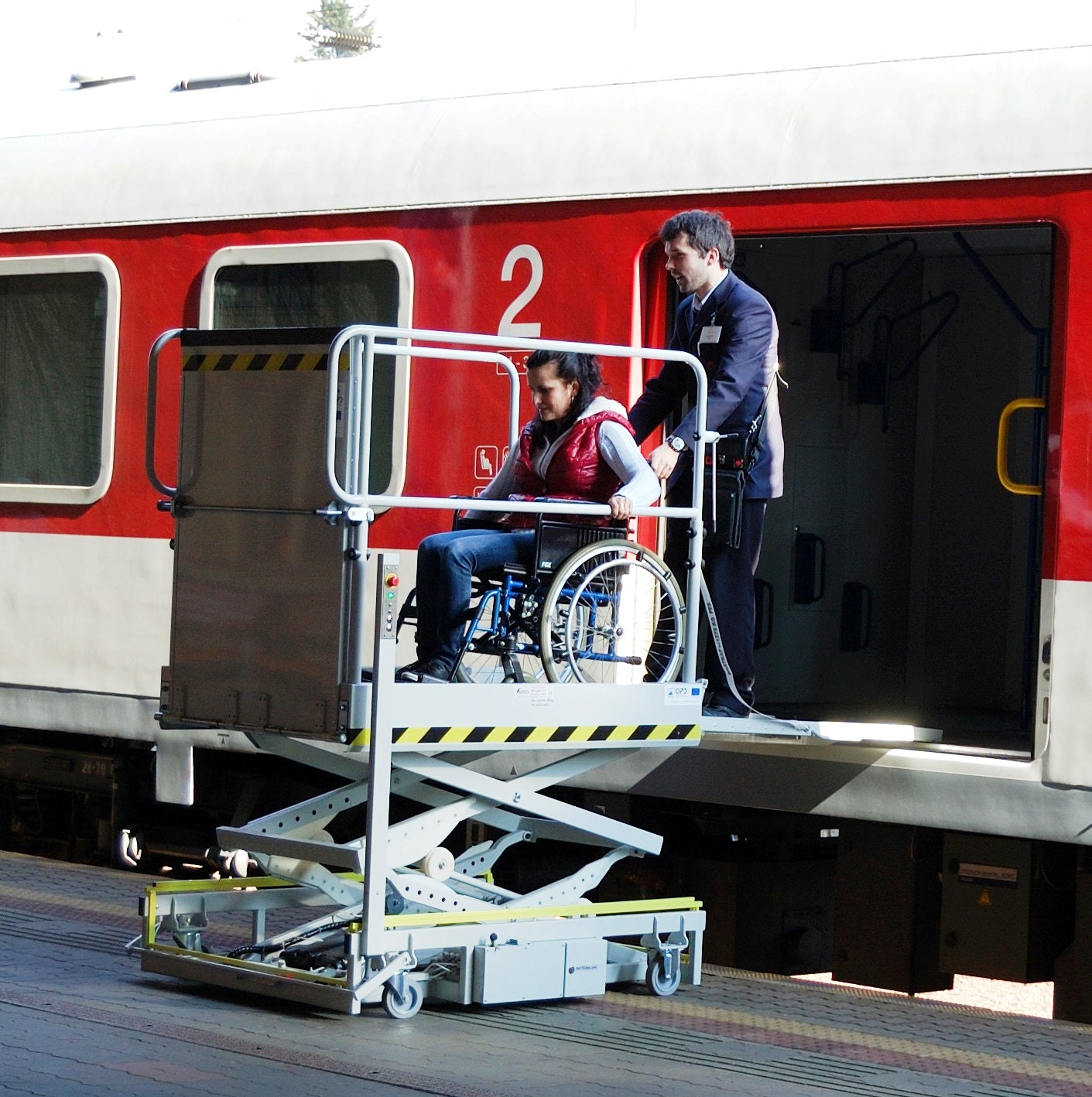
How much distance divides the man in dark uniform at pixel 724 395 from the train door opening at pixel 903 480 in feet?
4.85

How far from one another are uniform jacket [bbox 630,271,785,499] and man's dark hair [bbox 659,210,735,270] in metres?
0.13

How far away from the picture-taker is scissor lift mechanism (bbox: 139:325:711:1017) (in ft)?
19.5

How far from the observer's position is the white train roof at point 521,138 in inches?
264

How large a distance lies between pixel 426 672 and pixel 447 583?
29 centimetres

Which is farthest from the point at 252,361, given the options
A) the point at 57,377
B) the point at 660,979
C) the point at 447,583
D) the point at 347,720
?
the point at 57,377

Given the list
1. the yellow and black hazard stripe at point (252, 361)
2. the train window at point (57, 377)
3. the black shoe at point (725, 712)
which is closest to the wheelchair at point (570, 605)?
the black shoe at point (725, 712)

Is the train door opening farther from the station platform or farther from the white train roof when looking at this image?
the station platform

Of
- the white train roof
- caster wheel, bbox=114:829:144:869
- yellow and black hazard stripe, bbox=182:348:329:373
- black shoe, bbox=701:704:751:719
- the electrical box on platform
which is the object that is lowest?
caster wheel, bbox=114:829:144:869

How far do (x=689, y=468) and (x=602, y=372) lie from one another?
0.62 metres

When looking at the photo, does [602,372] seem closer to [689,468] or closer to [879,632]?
[689,468]

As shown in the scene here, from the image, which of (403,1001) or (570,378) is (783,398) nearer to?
(570,378)

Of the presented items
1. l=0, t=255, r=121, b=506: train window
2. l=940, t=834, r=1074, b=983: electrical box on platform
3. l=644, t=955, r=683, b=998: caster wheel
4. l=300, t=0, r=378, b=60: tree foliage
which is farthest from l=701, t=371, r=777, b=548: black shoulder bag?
l=300, t=0, r=378, b=60: tree foliage

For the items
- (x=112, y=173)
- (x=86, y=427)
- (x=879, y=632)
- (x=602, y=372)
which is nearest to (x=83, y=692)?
(x=86, y=427)

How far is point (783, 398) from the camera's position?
8.70 metres
